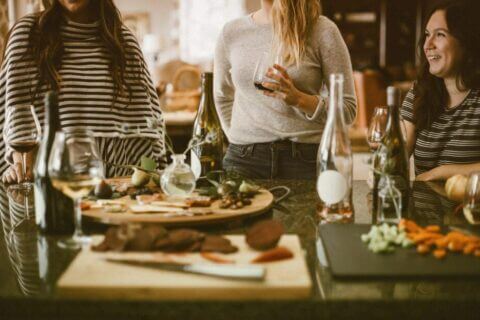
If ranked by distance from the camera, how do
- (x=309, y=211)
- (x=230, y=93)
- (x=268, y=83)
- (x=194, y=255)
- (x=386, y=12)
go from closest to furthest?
(x=194, y=255), (x=309, y=211), (x=268, y=83), (x=230, y=93), (x=386, y=12)

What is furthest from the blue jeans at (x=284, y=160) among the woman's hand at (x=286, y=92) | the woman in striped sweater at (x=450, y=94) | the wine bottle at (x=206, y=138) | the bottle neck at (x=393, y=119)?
the bottle neck at (x=393, y=119)

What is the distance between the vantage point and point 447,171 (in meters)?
1.79

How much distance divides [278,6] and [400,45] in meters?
9.52

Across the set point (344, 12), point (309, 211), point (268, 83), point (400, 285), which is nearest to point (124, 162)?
point (268, 83)

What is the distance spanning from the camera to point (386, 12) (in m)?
10.7

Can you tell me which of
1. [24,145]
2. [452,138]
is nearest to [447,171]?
[452,138]

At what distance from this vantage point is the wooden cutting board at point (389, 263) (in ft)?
2.97

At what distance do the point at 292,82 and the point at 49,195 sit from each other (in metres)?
0.99

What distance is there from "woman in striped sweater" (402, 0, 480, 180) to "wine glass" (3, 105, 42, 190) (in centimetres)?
124

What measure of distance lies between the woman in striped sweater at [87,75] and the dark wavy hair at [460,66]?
95 centimetres

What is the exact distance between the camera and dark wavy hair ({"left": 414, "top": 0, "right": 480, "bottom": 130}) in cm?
196

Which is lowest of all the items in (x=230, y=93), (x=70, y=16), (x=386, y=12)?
(x=230, y=93)

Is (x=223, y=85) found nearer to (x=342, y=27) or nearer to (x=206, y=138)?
(x=206, y=138)

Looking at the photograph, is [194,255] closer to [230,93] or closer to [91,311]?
[91,311]
